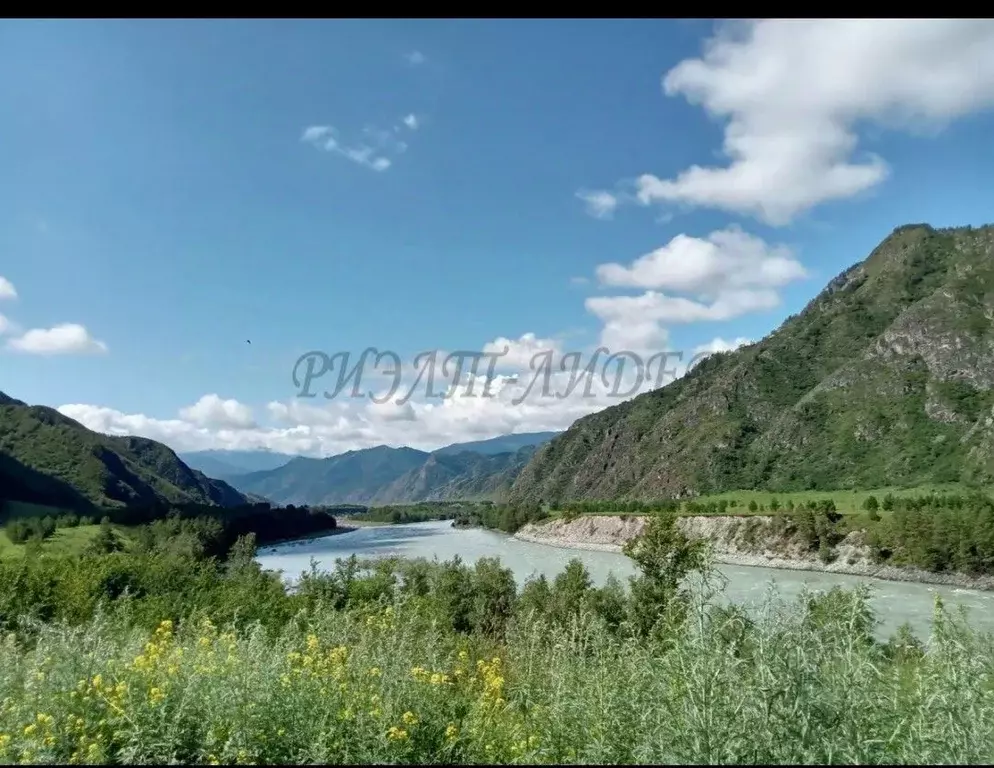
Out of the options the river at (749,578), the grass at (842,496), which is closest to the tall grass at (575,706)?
the river at (749,578)

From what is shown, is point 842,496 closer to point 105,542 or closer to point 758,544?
point 758,544

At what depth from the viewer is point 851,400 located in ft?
429

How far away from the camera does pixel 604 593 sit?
32094mm

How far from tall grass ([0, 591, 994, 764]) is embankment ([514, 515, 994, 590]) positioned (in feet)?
130

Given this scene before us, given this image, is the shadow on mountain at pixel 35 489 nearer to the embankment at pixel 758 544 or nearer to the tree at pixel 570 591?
the embankment at pixel 758 544

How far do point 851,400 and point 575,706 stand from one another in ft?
468

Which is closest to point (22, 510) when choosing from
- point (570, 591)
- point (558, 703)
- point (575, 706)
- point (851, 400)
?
point (570, 591)

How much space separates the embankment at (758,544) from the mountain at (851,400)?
124 feet

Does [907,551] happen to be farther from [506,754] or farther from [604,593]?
[506,754]

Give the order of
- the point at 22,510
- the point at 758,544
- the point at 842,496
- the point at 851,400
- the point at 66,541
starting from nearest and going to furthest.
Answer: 1. the point at 66,541
2. the point at 758,544
3. the point at 842,496
4. the point at 22,510
5. the point at 851,400

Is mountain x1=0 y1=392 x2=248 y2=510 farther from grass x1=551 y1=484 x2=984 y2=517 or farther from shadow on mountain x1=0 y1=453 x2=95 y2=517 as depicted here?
grass x1=551 y1=484 x2=984 y2=517

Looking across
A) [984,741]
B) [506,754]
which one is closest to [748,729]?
[984,741]

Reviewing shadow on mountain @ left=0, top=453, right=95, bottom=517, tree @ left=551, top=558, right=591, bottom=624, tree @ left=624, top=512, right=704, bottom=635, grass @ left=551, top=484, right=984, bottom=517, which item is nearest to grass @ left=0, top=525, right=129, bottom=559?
shadow on mountain @ left=0, top=453, right=95, bottom=517
